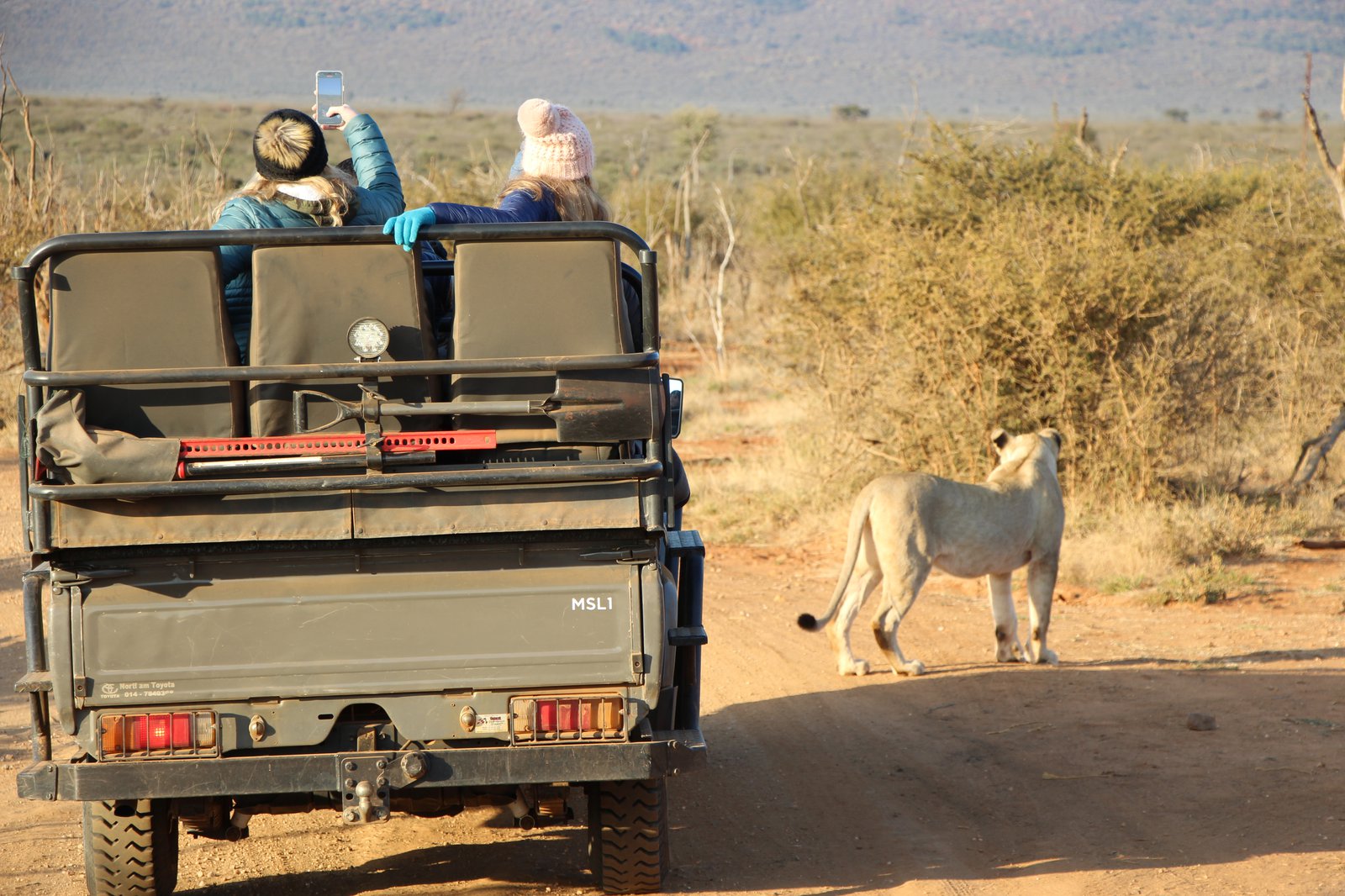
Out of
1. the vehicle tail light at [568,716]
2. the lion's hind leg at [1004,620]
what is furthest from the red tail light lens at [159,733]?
the lion's hind leg at [1004,620]

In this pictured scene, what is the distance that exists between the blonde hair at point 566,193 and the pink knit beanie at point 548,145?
0.03 metres

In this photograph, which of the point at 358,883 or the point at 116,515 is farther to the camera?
Answer: the point at 358,883

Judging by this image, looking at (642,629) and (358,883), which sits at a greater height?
(642,629)

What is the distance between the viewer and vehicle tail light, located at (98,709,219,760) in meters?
3.88

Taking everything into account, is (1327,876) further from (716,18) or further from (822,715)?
(716,18)

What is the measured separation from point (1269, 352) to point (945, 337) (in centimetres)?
391

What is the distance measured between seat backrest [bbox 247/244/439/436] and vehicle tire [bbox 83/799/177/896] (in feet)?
4.23

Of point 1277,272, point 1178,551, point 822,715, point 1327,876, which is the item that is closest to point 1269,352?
point 1277,272

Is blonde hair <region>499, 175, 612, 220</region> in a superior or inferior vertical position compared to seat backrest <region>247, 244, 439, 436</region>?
superior

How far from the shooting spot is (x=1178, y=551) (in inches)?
413

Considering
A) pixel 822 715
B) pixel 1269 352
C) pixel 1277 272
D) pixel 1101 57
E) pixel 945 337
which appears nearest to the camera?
pixel 822 715

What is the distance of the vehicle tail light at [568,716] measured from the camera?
13.1 feet

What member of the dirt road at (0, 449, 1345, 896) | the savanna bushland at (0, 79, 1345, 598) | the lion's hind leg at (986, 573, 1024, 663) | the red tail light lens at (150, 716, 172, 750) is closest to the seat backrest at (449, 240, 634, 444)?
the red tail light lens at (150, 716, 172, 750)

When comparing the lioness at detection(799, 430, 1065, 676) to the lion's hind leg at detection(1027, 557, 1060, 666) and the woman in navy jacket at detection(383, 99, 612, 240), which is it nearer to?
the lion's hind leg at detection(1027, 557, 1060, 666)
